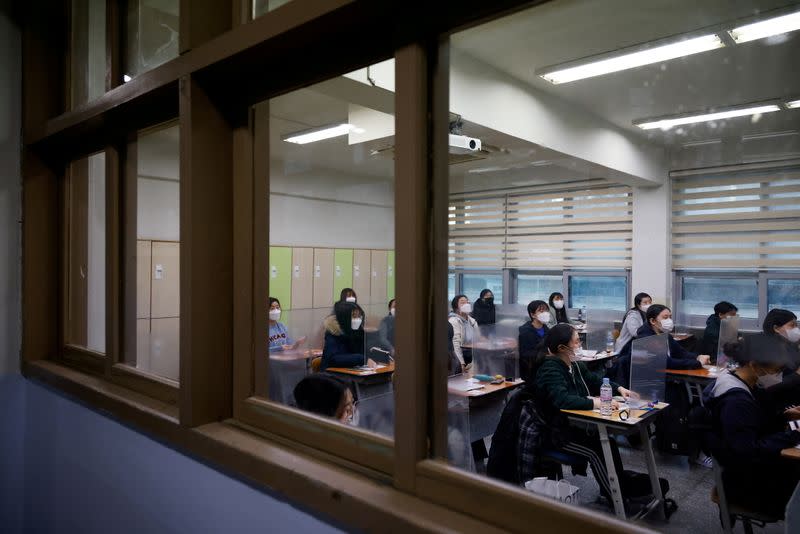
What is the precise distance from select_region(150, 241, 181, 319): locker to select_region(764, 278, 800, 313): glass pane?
2.11m

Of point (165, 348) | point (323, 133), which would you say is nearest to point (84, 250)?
point (165, 348)

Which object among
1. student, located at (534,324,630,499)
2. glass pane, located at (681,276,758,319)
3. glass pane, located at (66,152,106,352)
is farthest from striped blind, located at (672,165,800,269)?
glass pane, located at (66,152,106,352)

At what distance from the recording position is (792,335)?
177 centimetres

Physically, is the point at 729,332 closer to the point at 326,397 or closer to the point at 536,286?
the point at 536,286

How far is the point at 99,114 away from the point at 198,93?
697mm

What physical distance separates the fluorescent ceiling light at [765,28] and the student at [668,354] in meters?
2.18

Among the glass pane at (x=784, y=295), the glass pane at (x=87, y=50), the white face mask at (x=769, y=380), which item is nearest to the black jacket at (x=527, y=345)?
the white face mask at (x=769, y=380)

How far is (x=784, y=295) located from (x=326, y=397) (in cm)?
178

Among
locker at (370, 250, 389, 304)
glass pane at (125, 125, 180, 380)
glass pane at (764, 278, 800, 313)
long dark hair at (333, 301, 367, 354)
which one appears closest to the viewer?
locker at (370, 250, 389, 304)

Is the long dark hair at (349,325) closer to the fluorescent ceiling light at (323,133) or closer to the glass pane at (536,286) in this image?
the fluorescent ceiling light at (323,133)

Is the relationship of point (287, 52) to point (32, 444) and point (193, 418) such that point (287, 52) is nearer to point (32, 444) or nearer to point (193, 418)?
point (193, 418)

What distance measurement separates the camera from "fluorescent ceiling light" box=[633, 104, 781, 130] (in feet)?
11.9

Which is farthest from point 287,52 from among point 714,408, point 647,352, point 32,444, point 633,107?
point 647,352

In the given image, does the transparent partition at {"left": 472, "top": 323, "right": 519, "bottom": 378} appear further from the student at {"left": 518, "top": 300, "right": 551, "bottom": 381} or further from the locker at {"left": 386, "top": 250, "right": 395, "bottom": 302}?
the locker at {"left": 386, "top": 250, "right": 395, "bottom": 302}
